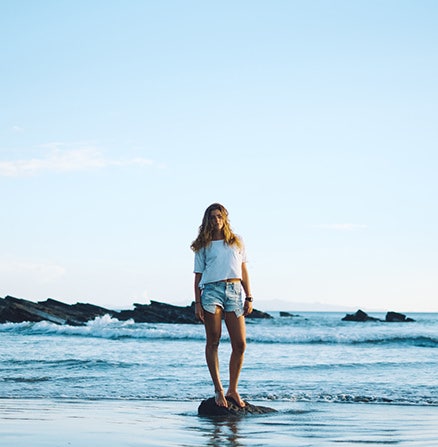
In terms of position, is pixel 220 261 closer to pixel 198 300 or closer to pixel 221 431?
pixel 198 300

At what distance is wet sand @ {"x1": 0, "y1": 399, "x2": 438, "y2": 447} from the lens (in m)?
4.57

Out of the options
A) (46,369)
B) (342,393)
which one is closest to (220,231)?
(342,393)

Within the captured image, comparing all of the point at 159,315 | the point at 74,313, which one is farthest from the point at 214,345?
the point at 159,315

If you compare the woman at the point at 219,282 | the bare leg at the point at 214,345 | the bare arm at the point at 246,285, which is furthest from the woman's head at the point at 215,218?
the bare leg at the point at 214,345

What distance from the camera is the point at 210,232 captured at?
21.3 feet

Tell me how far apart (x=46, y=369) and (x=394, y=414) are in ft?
21.7

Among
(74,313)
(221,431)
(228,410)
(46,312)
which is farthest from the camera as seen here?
(74,313)

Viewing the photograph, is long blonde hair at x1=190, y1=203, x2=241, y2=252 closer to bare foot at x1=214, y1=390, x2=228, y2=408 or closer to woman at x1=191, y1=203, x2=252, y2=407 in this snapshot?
woman at x1=191, y1=203, x2=252, y2=407

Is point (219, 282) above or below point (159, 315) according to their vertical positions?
above

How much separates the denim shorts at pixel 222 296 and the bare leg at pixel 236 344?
66 millimetres

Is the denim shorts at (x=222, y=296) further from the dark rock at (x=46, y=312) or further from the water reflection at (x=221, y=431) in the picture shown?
the dark rock at (x=46, y=312)

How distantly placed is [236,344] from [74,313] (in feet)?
110

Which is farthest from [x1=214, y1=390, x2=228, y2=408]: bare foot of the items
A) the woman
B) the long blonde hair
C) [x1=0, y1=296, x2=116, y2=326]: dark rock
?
[x1=0, y1=296, x2=116, y2=326]: dark rock

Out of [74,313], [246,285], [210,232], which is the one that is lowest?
[74,313]
